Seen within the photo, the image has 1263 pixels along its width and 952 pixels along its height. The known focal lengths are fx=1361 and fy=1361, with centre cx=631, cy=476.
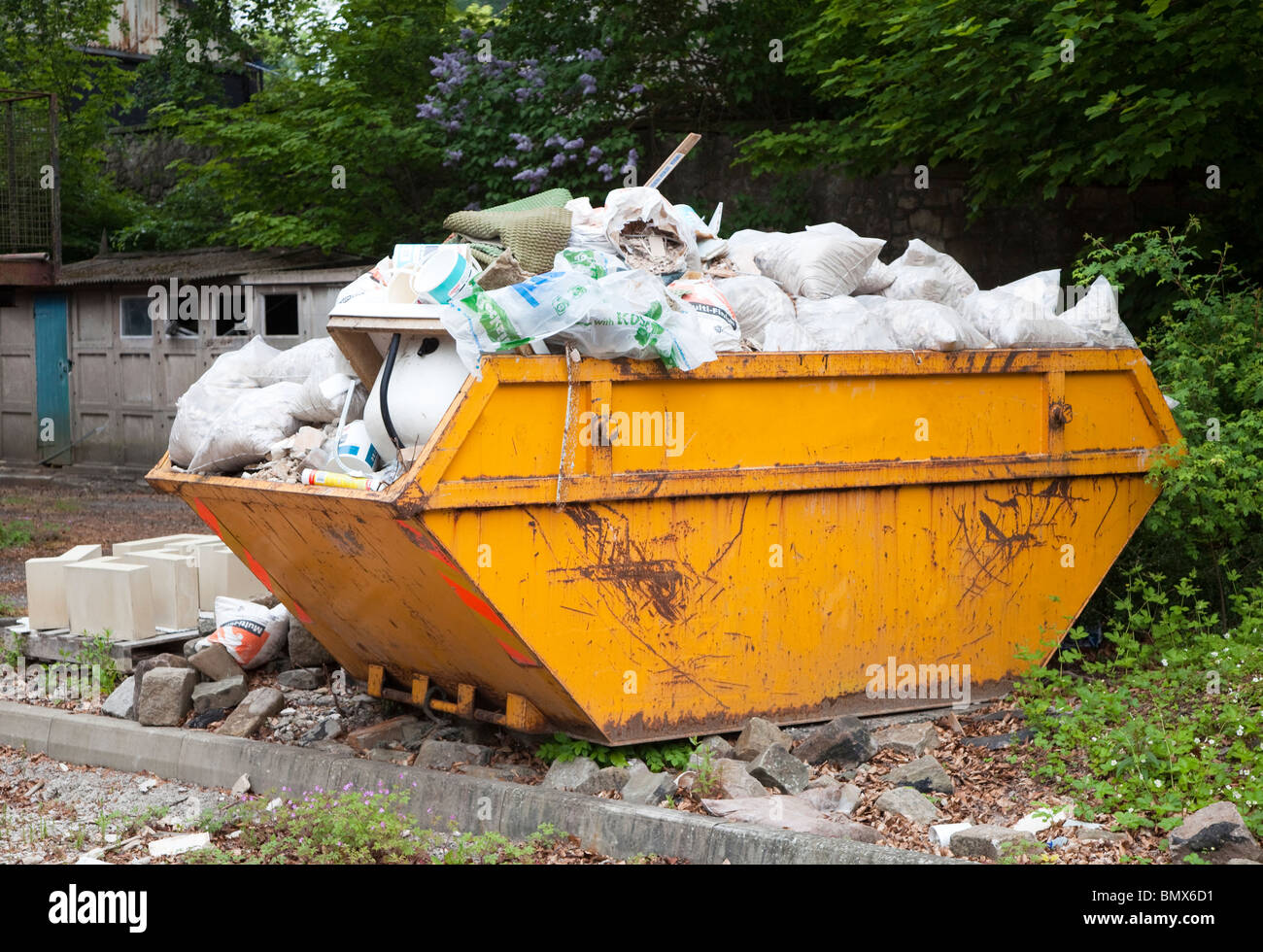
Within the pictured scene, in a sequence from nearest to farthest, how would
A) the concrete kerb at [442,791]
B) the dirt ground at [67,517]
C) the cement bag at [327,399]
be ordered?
the concrete kerb at [442,791], the cement bag at [327,399], the dirt ground at [67,517]

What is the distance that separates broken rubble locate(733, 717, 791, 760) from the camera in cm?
442

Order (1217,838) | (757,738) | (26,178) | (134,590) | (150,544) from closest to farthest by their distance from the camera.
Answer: (1217,838) < (757,738) < (134,590) < (150,544) < (26,178)

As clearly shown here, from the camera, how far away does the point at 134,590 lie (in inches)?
233

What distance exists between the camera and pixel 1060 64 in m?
7.70

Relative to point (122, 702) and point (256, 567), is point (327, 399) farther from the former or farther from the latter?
point (122, 702)

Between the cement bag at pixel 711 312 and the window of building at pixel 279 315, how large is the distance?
10422 millimetres

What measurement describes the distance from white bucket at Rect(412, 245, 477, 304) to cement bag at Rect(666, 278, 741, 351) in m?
0.73

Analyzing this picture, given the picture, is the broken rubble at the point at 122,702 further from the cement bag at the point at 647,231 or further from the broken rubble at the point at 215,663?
the cement bag at the point at 647,231

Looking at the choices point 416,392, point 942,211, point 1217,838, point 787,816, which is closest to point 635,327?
point 416,392

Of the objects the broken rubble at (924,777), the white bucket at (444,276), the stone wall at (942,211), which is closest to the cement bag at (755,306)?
the white bucket at (444,276)

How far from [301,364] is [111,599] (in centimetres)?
160

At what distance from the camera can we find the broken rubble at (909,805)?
4.02 metres

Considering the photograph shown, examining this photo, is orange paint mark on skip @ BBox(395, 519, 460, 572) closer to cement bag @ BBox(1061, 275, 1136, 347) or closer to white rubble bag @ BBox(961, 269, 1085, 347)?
white rubble bag @ BBox(961, 269, 1085, 347)
